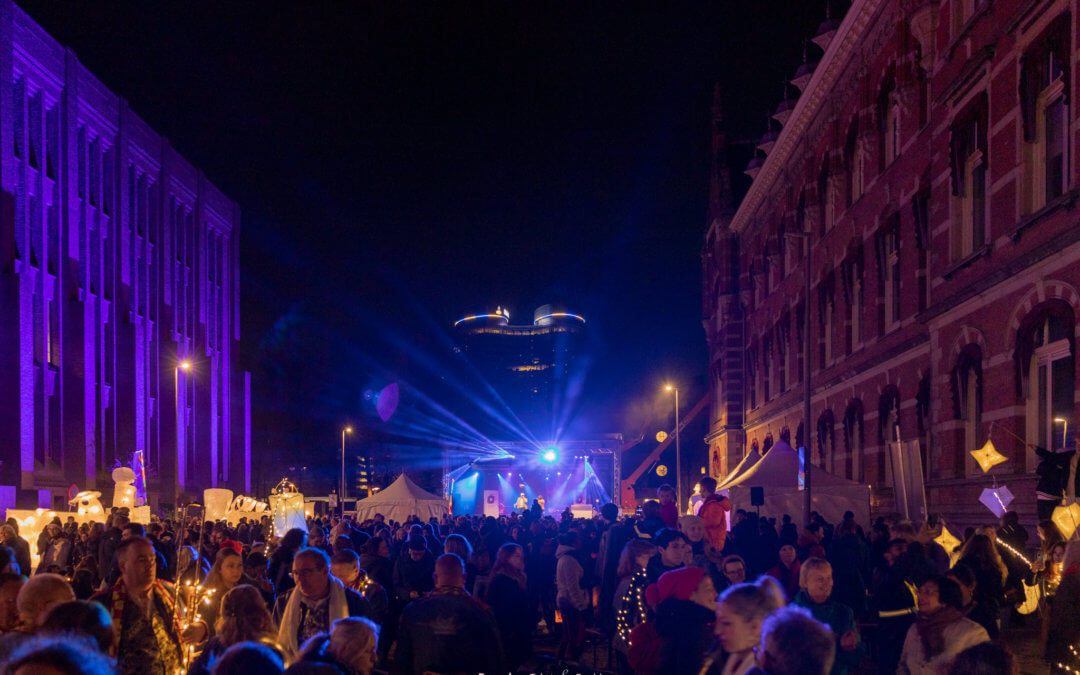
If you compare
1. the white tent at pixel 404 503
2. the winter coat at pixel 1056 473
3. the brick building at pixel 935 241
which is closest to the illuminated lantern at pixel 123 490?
the white tent at pixel 404 503

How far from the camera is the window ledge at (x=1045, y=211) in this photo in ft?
50.9

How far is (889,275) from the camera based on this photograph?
27.6 meters

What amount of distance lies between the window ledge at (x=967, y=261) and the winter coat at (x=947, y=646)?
44.5ft

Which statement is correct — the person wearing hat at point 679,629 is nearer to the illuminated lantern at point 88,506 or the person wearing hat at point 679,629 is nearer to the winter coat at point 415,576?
the winter coat at point 415,576

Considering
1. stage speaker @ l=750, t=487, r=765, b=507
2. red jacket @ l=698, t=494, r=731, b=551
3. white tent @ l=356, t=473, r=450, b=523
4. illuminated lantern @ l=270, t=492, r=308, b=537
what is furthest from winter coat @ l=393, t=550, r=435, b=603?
white tent @ l=356, t=473, r=450, b=523

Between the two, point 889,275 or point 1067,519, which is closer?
point 1067,519

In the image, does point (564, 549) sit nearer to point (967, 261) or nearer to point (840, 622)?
point (840, 622)

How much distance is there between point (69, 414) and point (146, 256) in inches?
464

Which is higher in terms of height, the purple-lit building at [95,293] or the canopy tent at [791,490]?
the purple-lit building at [95,293]

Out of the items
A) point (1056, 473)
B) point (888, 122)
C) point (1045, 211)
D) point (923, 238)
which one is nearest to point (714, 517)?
point (1056, 473)

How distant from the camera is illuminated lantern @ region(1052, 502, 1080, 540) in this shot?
40.2ft

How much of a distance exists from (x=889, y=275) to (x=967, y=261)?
A: 768 centimetres

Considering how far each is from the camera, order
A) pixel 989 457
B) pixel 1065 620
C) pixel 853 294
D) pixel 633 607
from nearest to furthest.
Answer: pixel 1065 620 → pixel 633 607 → pixel 989 457 → pixel 853 294

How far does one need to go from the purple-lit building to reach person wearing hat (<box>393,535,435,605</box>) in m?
22.4
